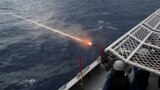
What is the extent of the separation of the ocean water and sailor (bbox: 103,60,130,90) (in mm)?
13303

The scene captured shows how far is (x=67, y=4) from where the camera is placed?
47.3 metres

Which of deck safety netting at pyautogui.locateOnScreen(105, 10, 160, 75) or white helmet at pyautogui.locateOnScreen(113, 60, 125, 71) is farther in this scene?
white helmet at pyautogui.locateOnScreen(113, 60, 125, 71)

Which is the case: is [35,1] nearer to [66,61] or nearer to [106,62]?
[66,61]

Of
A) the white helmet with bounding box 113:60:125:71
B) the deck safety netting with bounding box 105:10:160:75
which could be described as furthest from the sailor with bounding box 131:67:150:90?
the white helmet with bounding box 113:60:125:71

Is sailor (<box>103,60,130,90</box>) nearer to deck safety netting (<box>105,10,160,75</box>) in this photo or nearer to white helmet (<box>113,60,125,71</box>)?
white helmet (<box>113,60,125,71</box>)

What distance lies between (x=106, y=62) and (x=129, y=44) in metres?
0.98

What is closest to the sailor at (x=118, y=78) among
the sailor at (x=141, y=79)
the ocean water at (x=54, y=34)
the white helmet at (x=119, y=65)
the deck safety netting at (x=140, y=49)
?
the white helmet at (x=119, y=65)

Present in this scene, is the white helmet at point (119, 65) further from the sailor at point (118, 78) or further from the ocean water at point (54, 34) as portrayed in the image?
the ocean water at point (54, 34)

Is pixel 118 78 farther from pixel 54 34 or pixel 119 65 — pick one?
pixel 54 34

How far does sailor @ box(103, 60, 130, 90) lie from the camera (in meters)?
7.85

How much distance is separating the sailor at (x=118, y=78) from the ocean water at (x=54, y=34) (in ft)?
43.6

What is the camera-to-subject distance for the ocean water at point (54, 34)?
23.0 meters

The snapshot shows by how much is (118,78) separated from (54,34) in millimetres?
25671

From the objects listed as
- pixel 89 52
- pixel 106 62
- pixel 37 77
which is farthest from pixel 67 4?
pixel 106 62
